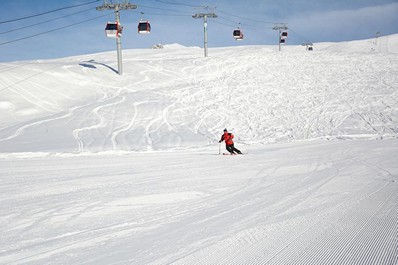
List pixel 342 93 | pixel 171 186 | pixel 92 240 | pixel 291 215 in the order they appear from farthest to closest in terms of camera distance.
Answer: pixel 342 93 → pixel 171 186 → pixel 291 215 → pixel 92 240

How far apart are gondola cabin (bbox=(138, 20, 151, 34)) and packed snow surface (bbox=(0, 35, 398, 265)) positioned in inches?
150

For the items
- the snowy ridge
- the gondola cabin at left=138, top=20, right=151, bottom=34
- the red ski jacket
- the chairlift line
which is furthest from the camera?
the chairlift line

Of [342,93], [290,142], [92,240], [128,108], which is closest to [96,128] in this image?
[128,108]

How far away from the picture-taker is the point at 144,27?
89.2ft

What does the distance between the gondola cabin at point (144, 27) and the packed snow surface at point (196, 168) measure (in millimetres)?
3810

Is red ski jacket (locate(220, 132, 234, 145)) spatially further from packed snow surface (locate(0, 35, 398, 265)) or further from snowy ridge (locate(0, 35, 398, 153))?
snowy ridge (locate(0, 35, 398, 153))

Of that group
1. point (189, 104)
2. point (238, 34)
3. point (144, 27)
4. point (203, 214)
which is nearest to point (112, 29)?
point (144, 27)

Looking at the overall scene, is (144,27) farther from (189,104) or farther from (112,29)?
(189,104)

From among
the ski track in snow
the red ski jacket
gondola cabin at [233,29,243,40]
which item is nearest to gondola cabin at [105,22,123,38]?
the red ski jacket

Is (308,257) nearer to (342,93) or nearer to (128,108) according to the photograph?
(128,108)

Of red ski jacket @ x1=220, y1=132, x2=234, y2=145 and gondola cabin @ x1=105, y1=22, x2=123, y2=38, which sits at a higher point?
gondola cabin @ x1=105, y1=22, x2=123, y2=38

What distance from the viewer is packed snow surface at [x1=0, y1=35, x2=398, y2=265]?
409 cm

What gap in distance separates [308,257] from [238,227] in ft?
3.84

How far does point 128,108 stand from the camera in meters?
20.8
